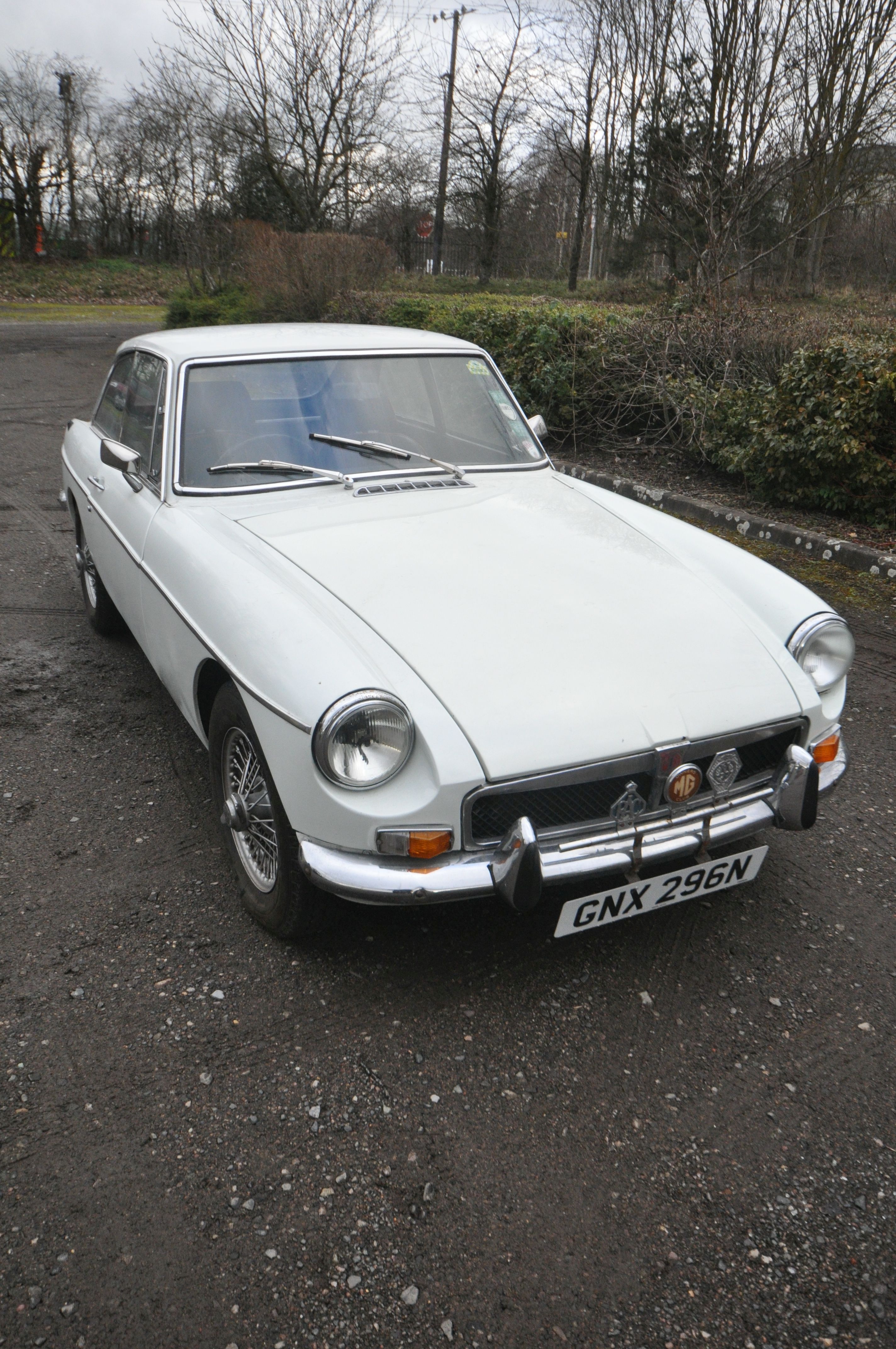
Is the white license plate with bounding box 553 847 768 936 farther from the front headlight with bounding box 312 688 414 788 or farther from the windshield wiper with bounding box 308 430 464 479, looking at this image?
the windshield wiper with bounding box 308 430 464 479

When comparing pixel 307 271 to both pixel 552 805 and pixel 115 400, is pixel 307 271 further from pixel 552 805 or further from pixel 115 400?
pixel 552 805

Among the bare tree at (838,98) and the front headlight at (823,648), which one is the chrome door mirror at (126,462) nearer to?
the front headlight at (823,648)

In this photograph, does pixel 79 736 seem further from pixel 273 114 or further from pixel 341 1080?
pixel 273 114

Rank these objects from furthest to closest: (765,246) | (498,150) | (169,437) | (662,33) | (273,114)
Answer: (498,150), (273,114), (765,246), (662,33), (169,437)

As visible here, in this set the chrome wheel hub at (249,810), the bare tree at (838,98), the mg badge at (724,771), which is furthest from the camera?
the bare tree at (838,98)

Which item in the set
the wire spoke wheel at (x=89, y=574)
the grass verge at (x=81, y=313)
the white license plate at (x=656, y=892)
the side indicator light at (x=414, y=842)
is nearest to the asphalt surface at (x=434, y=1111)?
the white license plate at (x=656, y=892)

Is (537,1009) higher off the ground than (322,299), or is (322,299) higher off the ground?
(322,299)

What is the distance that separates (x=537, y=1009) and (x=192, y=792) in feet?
5.40

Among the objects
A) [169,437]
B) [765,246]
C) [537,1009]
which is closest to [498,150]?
[765,246]

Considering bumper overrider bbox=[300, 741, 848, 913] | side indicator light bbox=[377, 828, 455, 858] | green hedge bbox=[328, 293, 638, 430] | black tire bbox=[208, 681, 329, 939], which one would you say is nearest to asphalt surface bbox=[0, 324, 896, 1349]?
black tire bbox=[208, 681, 329, 939]

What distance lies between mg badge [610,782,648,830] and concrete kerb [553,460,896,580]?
11.2ft

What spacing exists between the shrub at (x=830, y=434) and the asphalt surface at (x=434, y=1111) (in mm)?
4172

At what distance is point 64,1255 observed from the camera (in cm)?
188

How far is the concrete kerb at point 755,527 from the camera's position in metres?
6.23
